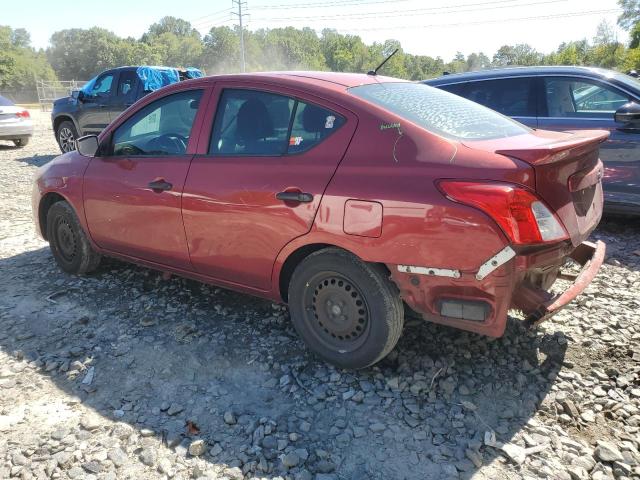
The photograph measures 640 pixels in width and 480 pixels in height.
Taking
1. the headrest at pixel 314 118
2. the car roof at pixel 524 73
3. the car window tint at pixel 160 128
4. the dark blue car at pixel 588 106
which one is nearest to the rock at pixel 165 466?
the headrest at pixel 314 118

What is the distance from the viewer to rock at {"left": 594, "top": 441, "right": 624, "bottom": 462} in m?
2.33

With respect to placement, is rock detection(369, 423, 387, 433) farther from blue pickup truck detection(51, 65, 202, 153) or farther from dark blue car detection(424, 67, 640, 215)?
blue pickup truck detection(51, 65, 202, 153)

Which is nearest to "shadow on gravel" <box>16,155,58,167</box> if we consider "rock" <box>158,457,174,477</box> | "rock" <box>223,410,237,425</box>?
"rock" <box>223,410,237,425</box>

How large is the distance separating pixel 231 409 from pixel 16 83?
75.2 meters

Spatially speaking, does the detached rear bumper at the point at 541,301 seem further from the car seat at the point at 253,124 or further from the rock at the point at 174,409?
the rock at the point at 174,409

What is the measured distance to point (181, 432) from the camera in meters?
2.59

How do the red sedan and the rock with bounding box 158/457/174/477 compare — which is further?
the red sedan

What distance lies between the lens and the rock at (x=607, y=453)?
2334 mm

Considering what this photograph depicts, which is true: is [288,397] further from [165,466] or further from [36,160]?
[36,160]

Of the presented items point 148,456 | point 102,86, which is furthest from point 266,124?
point 102,86

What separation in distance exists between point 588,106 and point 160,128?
14.2 ft

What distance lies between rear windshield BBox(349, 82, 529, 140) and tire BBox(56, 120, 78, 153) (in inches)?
416

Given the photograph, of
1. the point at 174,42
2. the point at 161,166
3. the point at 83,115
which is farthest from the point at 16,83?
the point at 161,166

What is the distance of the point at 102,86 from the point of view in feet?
37.4
